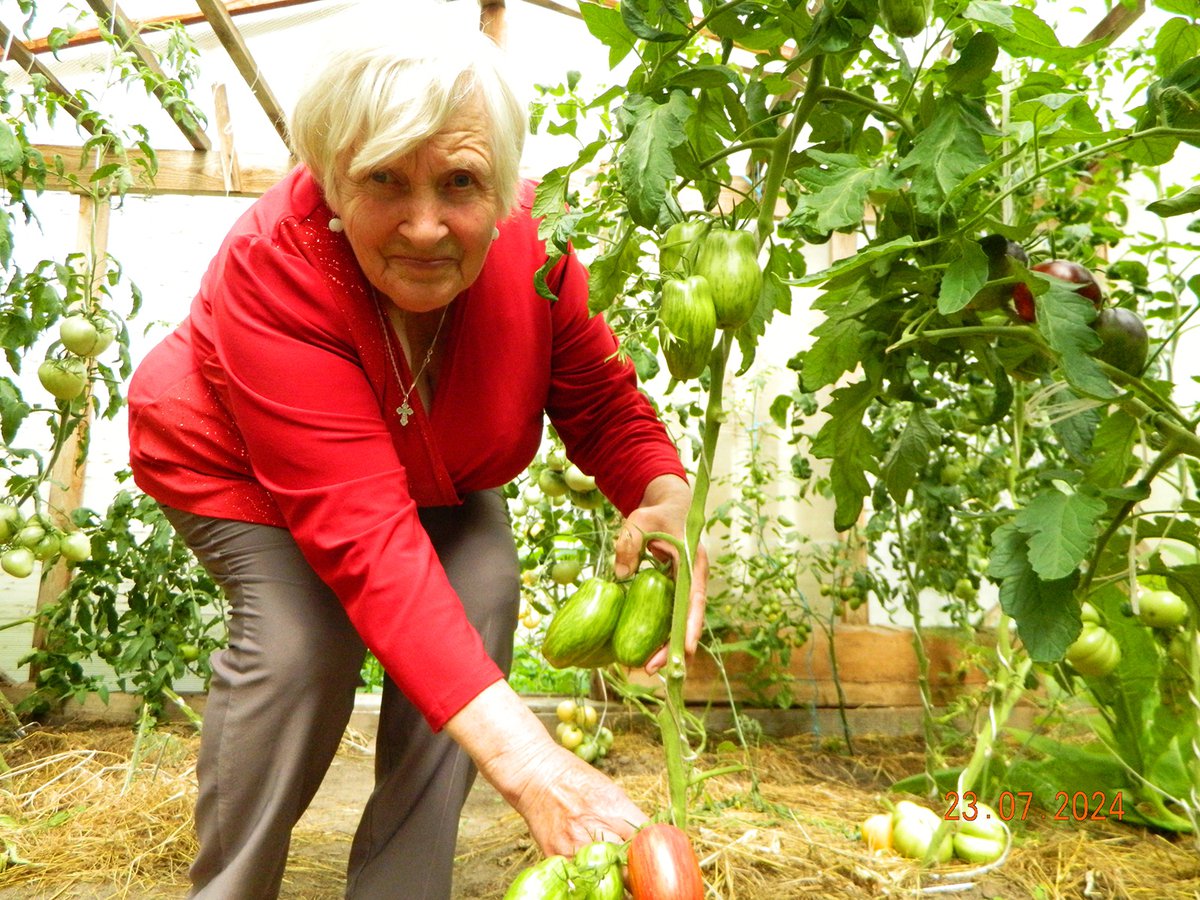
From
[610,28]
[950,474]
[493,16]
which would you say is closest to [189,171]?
[493,16]

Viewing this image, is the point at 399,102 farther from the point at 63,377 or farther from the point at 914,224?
the point at 63,377

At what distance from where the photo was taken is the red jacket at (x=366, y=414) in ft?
3.85

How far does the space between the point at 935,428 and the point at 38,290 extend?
209 centimetres

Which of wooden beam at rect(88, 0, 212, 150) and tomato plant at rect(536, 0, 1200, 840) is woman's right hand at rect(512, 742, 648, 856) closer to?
tomato plant at rect(536, 0, 1200, 840)

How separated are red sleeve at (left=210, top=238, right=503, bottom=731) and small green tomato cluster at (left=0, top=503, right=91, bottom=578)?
1.48m

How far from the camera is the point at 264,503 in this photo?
1.47m

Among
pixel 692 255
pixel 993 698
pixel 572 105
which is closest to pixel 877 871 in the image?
pixel 993 698

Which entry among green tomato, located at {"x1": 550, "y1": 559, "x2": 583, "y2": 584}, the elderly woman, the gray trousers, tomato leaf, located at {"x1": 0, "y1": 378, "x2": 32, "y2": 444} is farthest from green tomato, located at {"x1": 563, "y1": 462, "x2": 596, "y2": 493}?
tomato leaf, located at {"x1": 0, "y1": 378, "x2": 32, "y2": 444}

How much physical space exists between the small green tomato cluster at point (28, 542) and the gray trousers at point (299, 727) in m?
1.23

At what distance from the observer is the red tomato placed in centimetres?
87

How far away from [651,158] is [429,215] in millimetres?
386

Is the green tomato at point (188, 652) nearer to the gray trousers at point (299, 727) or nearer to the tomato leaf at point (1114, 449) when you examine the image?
the gray trousers at point (299, 727)

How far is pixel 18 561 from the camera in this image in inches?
100

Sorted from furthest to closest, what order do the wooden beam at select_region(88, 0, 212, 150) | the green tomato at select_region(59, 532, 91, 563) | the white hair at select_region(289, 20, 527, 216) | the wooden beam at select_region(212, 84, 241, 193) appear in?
the wooden beam at select_region(212, 84, 241, 193) < the wooden beam at select_region(88, 0, 212, 150) < the green tomato at select_region(59, 532, 91, 563) < the white hair at select_region(289, 20, 527, 216)
